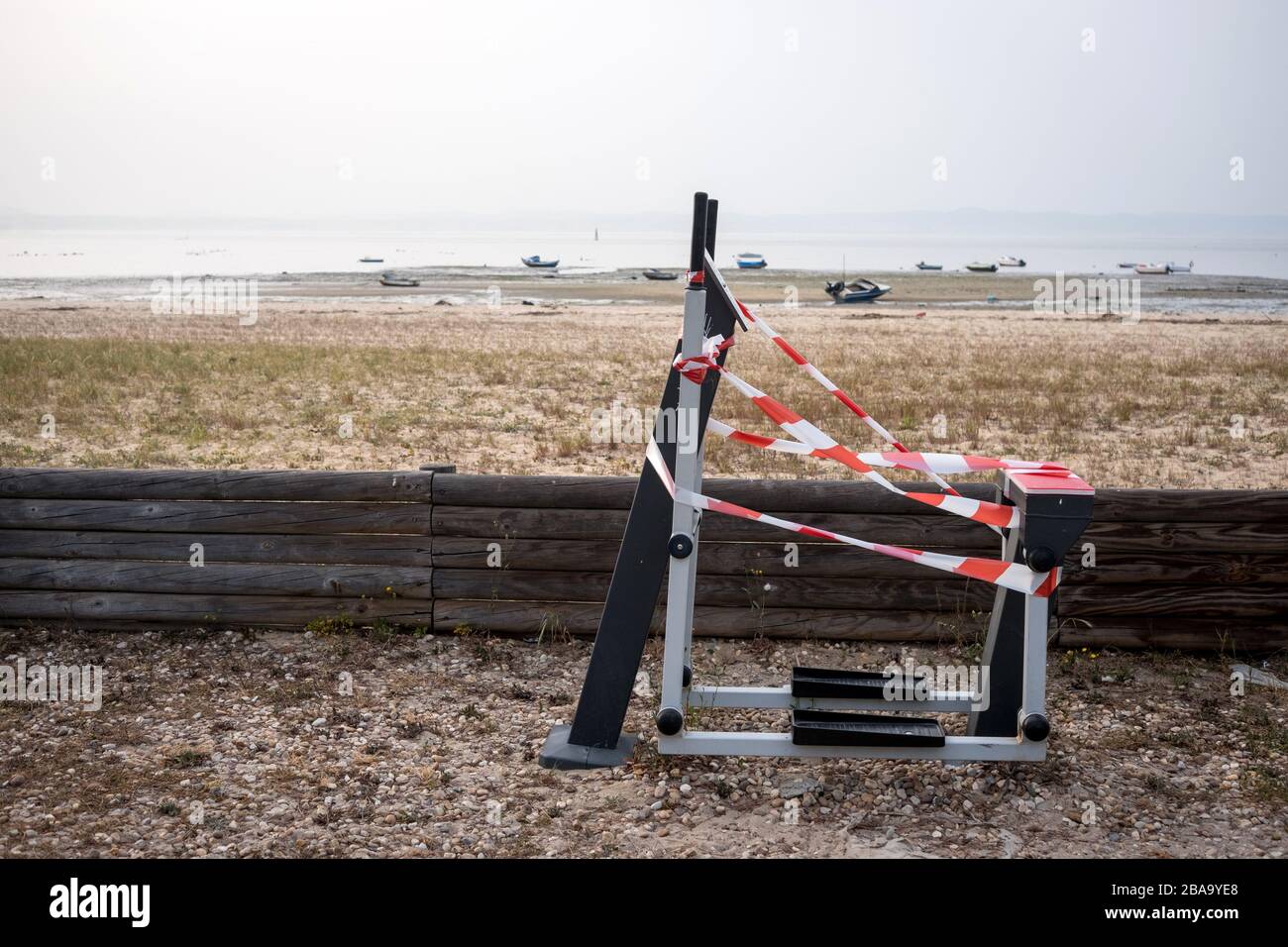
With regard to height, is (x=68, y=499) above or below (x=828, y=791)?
above

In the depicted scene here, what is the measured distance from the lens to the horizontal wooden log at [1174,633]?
6.58 metres

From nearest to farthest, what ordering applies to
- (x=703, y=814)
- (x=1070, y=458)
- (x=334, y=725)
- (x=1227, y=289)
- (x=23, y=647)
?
(x=703, y=814), (x=334, y=725), (x=23, y=647), (x=1070, y=458), (x=1227, y=289)

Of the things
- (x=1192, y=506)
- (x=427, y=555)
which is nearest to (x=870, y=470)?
(x=1192, y=506)

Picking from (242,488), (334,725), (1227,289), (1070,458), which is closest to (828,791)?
(334,725)

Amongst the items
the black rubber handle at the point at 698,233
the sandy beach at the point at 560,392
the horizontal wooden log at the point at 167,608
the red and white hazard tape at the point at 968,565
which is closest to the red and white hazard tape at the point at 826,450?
the red and white hazard tape at the point at 968,565

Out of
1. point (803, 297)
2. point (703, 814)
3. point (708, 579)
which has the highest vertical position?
point (803, 297)

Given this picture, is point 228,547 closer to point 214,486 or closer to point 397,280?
point 214,486

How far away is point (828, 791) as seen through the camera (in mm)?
5074

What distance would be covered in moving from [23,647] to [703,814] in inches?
172

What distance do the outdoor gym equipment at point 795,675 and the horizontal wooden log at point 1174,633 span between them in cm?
149

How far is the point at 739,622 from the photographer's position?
268 inches

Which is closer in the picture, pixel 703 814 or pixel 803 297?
pixel 703 814

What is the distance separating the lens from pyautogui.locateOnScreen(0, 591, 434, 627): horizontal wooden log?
6.79 meters

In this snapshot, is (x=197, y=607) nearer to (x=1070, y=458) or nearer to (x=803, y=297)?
(x=1070, y=458)
